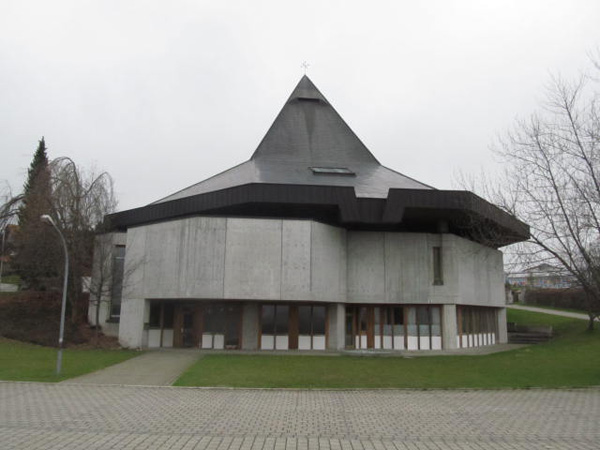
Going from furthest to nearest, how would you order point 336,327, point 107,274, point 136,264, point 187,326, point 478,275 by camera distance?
point 478,275 → point 107,274 → point 187,326 → point 336,327 → point 136,264

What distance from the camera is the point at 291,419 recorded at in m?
9.63

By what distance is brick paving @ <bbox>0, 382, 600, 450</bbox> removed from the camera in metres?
7.78

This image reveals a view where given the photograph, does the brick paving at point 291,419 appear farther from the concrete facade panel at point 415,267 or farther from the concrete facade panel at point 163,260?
the concrete facade panel at point 415,267

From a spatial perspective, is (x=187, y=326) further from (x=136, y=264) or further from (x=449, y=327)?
(x=449, y=327)

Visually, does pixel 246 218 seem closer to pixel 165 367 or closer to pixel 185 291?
pixel 185 291

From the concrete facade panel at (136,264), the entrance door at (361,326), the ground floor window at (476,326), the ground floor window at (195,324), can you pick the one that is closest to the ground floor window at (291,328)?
the ground floor window at (195,324)

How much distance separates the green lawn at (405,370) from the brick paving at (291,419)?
3.91ft

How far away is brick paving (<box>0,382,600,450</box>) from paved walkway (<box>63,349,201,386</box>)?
113 centimetres

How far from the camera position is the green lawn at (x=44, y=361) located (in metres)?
15.4

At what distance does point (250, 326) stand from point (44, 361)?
390 inches

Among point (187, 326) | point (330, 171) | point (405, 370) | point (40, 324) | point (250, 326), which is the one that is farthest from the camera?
point (330, 171)

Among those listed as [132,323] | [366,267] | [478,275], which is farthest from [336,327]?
[132,323]

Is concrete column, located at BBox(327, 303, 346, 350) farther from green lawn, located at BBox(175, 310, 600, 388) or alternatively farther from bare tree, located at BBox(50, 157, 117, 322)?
bare tree, located at BBox(50, 157, 117, 322)

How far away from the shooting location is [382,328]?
1080 inches
